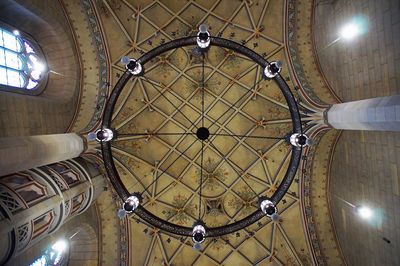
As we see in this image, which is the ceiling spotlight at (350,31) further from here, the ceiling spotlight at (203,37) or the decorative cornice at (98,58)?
the decorative cornice at (98,58)

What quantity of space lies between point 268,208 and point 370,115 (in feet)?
12.0

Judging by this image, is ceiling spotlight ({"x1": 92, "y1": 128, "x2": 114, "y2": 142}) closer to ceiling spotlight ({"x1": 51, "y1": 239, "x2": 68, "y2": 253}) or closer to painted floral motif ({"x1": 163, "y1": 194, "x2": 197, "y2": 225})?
ceiling spotlight ({"x1": 51, "y1": 239, "x2": 68, "y2": 253})

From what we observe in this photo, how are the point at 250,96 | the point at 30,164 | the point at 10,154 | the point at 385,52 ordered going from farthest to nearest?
the point at 250,96 → the point at 385,52 → the point at 30,164 → the point at 10,154

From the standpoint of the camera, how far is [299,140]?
902 centimetres

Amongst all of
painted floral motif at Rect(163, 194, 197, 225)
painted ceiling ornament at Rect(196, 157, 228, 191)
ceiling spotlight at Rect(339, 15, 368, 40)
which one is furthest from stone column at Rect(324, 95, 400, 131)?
painted floral motif at Rect(163, 194, 197, 225)

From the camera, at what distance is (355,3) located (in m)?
11.0

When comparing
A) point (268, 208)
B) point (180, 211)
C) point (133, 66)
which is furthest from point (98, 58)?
point (268, 208)

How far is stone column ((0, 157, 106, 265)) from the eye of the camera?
7.67 m

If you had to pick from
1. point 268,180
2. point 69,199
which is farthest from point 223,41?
point 268,180

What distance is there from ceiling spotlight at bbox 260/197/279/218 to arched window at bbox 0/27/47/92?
9017 millimetres

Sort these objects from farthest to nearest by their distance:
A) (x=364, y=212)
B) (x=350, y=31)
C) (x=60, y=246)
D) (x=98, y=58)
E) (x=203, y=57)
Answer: (x=98, y=58), (x=60, y=246), (x=364, y=212), (x=350, y=31), (x=203, y=57)

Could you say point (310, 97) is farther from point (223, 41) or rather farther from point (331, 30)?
point (223, 41)

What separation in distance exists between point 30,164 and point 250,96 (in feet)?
34.6

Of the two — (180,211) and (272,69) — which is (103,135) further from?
(180,211)
